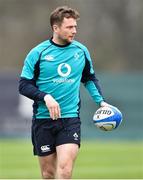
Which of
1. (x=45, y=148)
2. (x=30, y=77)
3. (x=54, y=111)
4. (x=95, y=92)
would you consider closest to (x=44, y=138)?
(x=45, y=148)

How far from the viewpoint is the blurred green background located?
1947 centimetres

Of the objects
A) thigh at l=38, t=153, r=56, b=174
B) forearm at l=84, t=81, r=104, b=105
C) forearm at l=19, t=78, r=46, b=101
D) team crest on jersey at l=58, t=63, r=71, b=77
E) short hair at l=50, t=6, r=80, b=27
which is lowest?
thigh at l=38, t=153, r=56, b=174

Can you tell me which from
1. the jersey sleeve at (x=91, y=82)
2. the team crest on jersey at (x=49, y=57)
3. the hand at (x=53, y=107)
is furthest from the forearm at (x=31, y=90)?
the jersey sleeve at (x=91, y=82)

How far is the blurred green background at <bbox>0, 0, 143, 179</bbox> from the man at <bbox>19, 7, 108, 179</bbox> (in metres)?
5.20

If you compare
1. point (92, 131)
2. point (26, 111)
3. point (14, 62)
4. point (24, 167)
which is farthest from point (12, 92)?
point (14, 62)

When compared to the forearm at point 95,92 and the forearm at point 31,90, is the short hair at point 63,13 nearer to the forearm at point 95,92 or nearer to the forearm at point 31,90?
the forearm at point 31,90

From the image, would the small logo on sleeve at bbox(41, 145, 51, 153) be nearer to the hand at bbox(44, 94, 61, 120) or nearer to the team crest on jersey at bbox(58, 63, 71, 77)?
the hand at bbox(44, 94, 61, 120)

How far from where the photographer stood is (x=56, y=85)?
435 inches

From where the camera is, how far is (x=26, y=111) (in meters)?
25.8

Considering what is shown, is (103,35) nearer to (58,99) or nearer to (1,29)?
(1,29)

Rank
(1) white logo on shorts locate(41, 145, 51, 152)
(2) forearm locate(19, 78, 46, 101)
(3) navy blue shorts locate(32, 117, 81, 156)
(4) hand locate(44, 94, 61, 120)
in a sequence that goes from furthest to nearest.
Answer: (1) white logo on shorts locate(41, 145, 51, 152), (3) navy blue shorts locate(32, 117, 81, 156), (2) forearm locate(19, 78, 46, 101), (4) hand locate(44, 94, 61, 120)

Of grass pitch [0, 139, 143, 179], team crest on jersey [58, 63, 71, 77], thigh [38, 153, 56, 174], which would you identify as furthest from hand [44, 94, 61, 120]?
grass pitch [0, 139, 143, 179]

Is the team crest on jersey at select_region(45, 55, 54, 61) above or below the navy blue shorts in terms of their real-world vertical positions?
above

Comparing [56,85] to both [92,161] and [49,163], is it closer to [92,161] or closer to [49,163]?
[49,163]
